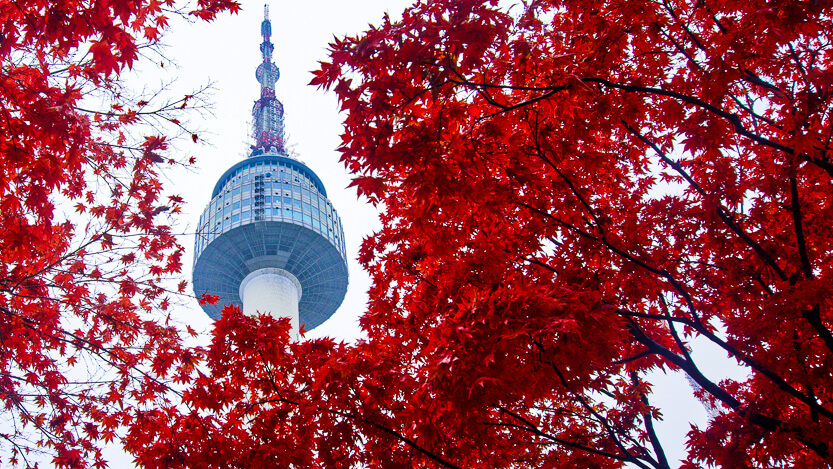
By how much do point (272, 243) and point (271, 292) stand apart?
174 inches

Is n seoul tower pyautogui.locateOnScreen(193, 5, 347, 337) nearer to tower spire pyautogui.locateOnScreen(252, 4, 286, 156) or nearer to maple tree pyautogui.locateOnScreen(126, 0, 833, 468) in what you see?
tower spire pyautogui.locateOnScreen(252, 4, 286, 156)

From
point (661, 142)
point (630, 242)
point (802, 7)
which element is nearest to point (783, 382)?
point (630, 242)

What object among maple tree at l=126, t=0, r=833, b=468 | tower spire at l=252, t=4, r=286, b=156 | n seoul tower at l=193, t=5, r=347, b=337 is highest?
tower spire at l=252, t=4, r=286, b=156

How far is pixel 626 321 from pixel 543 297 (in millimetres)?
1808

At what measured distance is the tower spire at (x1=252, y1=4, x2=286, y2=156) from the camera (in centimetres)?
5469

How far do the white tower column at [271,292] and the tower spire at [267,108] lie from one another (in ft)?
49.6

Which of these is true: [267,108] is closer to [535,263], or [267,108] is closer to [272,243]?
[272,243]

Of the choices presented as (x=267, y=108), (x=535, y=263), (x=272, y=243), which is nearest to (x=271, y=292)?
(x=272, y=243)

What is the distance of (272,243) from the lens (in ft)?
147

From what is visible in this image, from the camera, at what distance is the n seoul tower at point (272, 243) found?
4422cm

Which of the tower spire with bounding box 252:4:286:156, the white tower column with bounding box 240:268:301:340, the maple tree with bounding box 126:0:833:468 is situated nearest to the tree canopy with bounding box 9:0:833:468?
the maple tree with bounding box 126:0:833:468

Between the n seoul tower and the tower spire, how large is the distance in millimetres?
666

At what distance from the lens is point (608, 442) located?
670 centimetres

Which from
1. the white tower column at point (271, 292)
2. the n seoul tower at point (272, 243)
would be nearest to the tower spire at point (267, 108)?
the n seoul tower at point (272, 243)
